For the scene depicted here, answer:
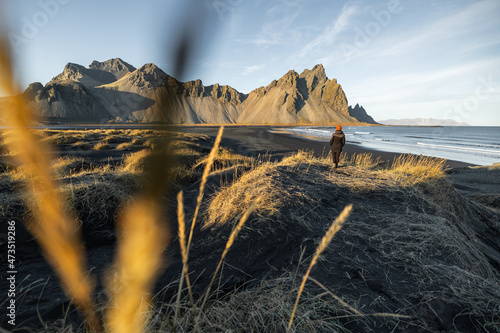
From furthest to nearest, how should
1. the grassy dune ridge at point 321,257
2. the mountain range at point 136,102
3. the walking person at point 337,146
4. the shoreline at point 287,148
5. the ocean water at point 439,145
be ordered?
the ocean water at point 439,145
the shoreline at point 287,148
the walking person at point 337,146
the grassy dune ridge at point 321,257
the mountain range at point 136,102

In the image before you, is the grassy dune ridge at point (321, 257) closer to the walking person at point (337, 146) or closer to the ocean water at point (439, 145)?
the walking person at point (337, 146)

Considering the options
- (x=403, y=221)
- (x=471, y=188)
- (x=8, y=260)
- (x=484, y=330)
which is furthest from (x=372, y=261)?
(x=471, y=188)

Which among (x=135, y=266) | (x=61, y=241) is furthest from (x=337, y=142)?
(x=135, y=266)

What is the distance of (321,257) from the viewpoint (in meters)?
2.71

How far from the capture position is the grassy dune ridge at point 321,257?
190cm

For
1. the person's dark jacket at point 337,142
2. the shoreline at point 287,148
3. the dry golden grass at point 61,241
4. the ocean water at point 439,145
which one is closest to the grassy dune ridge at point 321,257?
the dry golden grass at point 61,241

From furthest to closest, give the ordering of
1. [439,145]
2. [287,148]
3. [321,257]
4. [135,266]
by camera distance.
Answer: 1. [439,145]
2. [287,148]
3. [321,257]
4. [135,266]

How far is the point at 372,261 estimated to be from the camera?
2730mm

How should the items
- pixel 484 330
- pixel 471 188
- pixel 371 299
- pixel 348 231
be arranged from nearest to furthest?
pixel 484 330
pixel 371 299
pixel 348 231
pixel 471 188

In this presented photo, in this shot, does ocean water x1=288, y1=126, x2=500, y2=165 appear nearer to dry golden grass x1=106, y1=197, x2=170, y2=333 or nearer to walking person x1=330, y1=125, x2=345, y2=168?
walking person x1=330, y1=125, x2=345, y2=168

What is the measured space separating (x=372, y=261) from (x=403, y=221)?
1454 mm

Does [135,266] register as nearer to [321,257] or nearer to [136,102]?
[136,102]

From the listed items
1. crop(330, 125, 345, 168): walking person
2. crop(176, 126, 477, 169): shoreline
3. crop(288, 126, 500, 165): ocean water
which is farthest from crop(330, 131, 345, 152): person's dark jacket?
crop(288, 126, 500, 165): ocean water

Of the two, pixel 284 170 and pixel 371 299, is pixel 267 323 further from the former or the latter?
pixel 284 170
